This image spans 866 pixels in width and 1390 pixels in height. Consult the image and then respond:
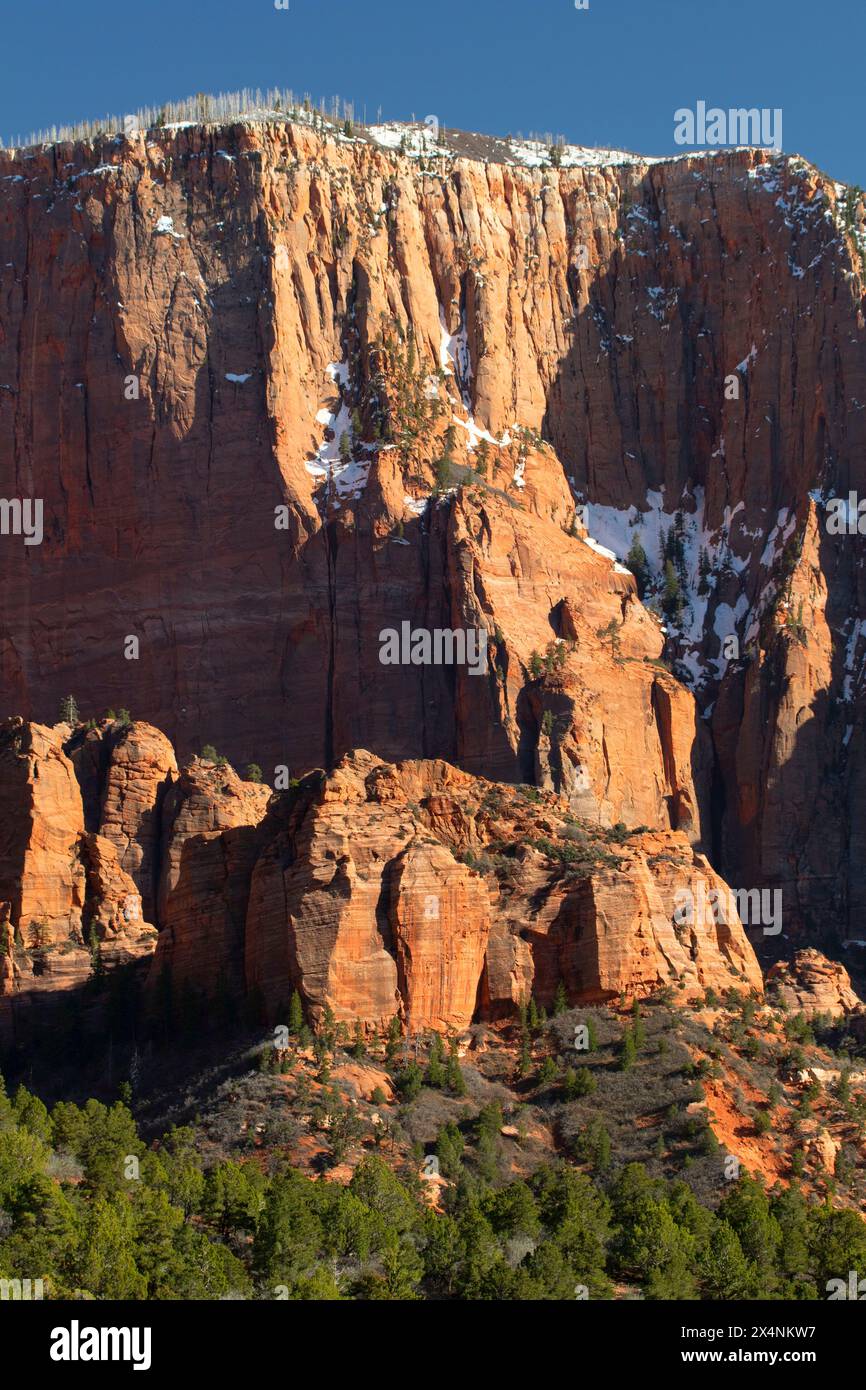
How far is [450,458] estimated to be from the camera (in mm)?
165000

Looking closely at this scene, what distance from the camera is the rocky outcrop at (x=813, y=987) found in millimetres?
140000

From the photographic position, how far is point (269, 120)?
17112 centimetres

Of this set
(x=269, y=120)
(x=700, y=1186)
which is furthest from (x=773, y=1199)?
(x=269, y=120)

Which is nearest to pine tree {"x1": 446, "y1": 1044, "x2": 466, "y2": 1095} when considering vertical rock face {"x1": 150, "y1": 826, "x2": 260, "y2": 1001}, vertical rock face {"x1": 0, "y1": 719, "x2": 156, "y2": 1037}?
vertical rock face {"x1": 150, "y1": 826, "x2": 260, "y2": 1001}

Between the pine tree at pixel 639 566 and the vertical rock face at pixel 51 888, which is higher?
the pine tree at pixel 639 566

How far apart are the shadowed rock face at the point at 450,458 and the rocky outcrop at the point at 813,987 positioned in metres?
10.9

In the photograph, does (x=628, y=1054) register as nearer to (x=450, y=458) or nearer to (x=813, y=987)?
(x=813, y=987)

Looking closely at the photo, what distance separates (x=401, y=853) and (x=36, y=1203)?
2685 centimetres

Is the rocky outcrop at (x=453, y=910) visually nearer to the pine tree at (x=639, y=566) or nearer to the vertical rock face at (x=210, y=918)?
the vertical rock face at (x=210, y=918)

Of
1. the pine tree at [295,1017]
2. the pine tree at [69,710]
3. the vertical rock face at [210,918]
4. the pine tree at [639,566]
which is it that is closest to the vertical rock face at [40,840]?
the vertical rock face at [210,918]

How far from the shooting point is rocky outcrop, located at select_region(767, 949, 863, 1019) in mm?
140000

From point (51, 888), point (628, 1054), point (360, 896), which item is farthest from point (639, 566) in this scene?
point (360, 896)

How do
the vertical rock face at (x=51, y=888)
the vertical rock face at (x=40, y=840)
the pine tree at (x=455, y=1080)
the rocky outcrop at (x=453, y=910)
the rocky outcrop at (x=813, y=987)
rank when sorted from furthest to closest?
the rocky outcrop at (x=813, y=987) → the vertical rock face at (x=40, y=840) → the vertical rock face at (x=51, y=888) → the rocky outcrop at (x=453, y=910) → the pine tree at (x=455, y=1080)

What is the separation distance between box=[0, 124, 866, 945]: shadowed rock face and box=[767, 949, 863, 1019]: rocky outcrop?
10.9m
